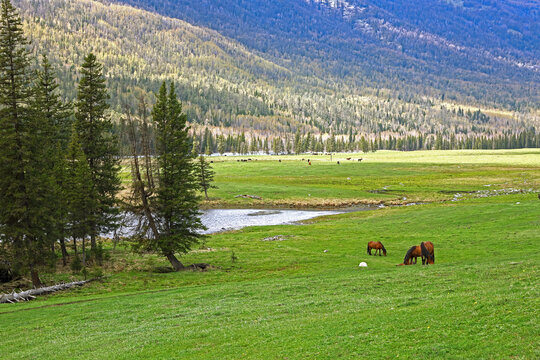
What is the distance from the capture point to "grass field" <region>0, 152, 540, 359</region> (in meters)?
13.2

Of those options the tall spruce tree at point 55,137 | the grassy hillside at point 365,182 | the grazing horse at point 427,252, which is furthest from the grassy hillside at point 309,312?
the grassy hillside at point 365,182

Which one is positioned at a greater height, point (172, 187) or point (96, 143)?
point (96, 143)

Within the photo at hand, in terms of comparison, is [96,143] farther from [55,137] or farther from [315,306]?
[315,306]

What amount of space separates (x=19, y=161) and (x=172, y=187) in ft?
37.9

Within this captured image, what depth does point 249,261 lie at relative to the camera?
4047cm

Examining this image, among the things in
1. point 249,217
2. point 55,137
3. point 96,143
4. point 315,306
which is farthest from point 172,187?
point 249,217

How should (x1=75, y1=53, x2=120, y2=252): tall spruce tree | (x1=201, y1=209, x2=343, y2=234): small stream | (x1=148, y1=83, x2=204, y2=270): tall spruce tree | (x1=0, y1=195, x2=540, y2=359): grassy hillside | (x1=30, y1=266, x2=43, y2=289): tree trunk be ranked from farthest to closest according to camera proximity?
(x1=201, y1=209, x2=343, y2=234): small stream → (x1=75, y1=53, x2=120, y2=252): tall spruce tree → (x1=148, y1=83, x2=204, y2=270): tall spruce tree → (x1=30, y1=266, x2=43, y2=289): tree trunk → (x1=0, y1=195, x2=540, y2=359): grassy hillside

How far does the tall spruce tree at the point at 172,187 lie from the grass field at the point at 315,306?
293 centimetres

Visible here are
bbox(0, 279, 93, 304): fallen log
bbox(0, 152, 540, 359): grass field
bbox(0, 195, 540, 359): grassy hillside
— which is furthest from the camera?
bbox(0, 279, 93, 304): fallen log

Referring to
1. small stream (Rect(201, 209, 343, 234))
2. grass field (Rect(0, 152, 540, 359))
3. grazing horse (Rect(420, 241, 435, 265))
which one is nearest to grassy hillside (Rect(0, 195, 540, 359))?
grass field (Rect(0, 152, 540, 359))

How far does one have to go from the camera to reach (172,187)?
38.6m

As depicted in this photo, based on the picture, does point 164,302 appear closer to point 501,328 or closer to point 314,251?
point 501,328

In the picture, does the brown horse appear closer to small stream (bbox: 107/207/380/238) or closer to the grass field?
the grass field

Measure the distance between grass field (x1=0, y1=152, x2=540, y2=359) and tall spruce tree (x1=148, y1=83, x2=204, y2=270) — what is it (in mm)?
2930
